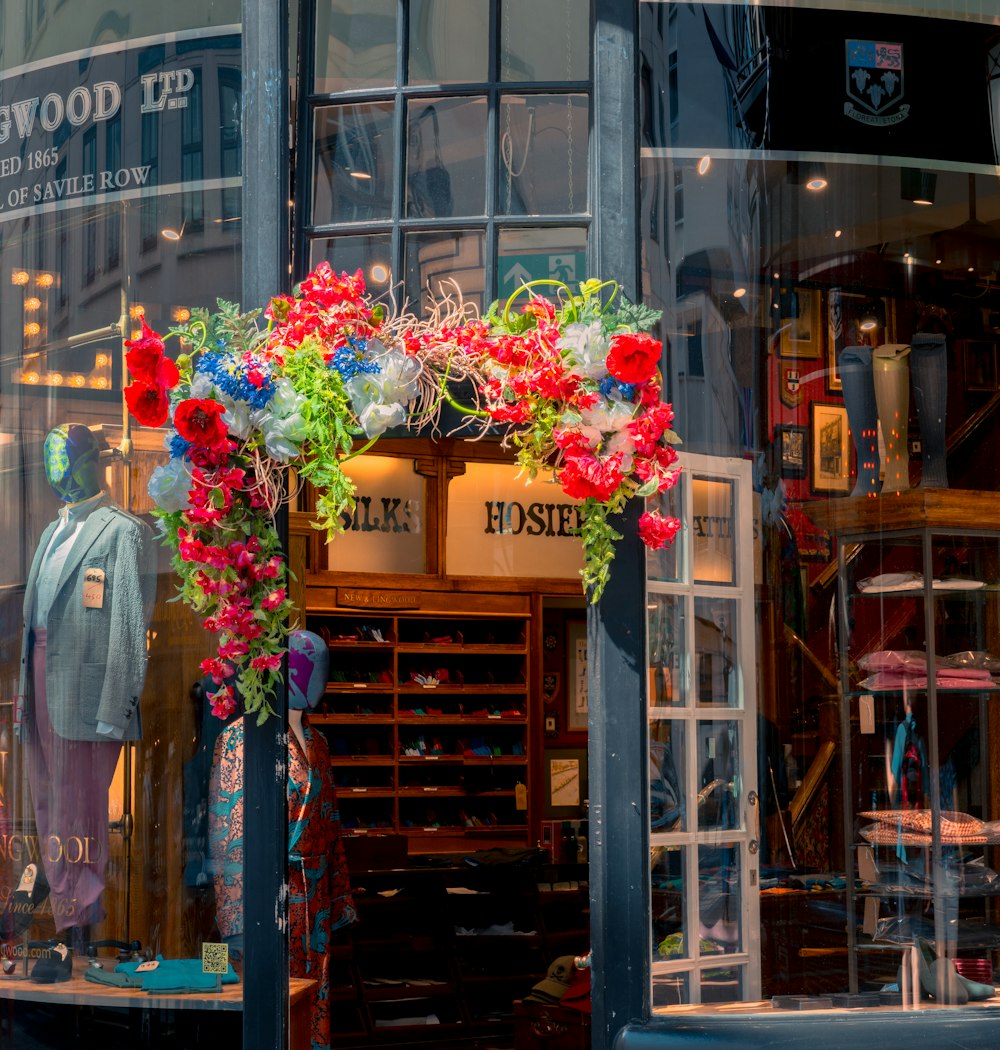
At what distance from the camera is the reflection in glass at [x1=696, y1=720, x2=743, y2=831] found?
429 centimetres

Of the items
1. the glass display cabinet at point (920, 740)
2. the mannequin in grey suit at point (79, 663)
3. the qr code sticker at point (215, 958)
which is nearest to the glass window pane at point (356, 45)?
the mannequin in grey suit at point (79, 663)

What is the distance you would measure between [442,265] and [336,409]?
654 millimetres

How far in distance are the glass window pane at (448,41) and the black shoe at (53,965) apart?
2.75 m

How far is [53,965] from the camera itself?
477 centimetres

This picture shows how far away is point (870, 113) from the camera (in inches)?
181

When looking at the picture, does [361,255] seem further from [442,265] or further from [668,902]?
[668,902]

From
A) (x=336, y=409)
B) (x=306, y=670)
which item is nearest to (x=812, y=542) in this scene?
(x=336, y=409)

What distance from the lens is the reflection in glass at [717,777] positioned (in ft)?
14.1

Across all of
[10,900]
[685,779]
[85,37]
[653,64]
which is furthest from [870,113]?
[10,900]

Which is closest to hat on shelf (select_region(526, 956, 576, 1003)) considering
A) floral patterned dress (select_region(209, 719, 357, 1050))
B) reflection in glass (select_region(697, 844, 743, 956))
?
floral patterned dress (select_region(209, 719, 357, 1050))

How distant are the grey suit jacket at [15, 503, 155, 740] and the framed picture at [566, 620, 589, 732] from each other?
5155 millimetres

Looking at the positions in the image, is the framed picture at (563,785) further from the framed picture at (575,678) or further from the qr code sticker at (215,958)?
the qr code sticker at (215,958)

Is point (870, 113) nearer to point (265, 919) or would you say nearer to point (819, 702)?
point (819, 702)

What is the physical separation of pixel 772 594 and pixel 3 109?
2906 mm
